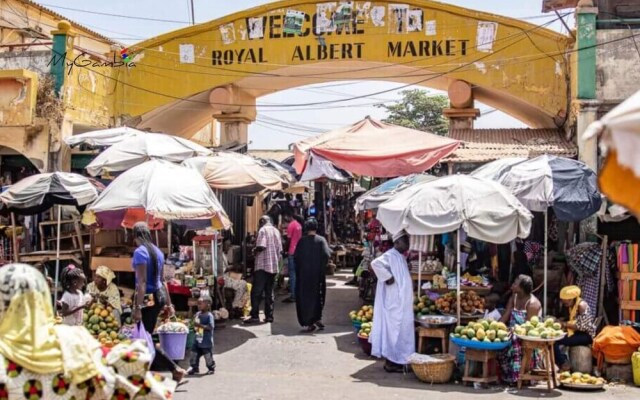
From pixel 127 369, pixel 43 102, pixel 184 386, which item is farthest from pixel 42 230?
pixel 127 369

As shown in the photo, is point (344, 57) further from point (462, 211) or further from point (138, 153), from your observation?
point (462, 211)

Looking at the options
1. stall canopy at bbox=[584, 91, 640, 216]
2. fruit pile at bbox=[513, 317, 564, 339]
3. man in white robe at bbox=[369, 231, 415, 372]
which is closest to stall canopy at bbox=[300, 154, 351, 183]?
man in white robe at bbox=[369, 231, 415, 372]

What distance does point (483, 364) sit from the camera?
9.46 m

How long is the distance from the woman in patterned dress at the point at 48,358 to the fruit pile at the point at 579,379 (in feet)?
18.9

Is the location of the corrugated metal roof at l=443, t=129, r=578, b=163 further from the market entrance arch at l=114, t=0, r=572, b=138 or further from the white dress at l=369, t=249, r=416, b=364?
the white dress at l=369, t=249, r=416, b=364

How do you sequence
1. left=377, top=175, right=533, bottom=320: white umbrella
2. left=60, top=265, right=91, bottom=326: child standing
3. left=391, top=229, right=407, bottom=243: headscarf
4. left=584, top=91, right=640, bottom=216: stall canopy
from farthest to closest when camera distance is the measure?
left=391, top=229, right=407, bottom=243: headscarf
left=377, top=175, right=533, bottom=320: white umbrella
left=60, top=265, right=91, bottom=326: child standing
left=584, top=91, right=640, bottom=216: stall canopy

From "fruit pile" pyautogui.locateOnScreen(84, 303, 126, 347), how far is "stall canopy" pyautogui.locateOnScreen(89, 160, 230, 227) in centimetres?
125

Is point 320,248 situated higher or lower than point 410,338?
higher

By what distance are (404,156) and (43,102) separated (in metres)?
7.42

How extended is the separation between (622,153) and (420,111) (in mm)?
38837

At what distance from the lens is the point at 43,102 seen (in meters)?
15.7

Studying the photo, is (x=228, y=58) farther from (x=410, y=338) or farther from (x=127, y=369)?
(x=127, y=369)

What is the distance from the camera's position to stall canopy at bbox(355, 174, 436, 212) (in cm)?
1262

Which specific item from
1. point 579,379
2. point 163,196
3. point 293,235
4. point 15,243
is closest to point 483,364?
point 579,379
